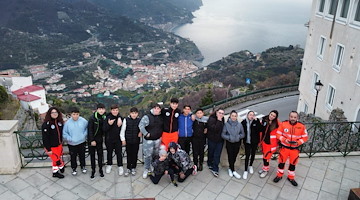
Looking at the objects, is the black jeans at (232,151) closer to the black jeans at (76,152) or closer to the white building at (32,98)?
the black jeans at (76,152)

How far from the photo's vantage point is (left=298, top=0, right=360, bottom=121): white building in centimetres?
1250

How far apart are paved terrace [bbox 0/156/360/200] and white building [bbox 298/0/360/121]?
8016 millimetres

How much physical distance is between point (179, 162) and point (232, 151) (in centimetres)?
107

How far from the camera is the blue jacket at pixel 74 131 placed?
5359 mm

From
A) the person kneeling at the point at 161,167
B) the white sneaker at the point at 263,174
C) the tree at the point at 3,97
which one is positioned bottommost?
the tree at the point at 3,97

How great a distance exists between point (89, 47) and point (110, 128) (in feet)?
362

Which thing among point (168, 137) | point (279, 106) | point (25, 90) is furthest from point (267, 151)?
point (25, 90)

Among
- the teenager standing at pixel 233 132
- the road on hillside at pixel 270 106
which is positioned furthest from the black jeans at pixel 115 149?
the road on hillside at pixel 270 106

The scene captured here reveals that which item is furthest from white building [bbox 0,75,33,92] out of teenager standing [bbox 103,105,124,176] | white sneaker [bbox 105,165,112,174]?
teenager standing [bbox 103,105,124,176]

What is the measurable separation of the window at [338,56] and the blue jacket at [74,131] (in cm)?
1285

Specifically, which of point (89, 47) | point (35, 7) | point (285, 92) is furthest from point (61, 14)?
point (285, 92)

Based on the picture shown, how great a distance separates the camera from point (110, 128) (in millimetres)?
5398

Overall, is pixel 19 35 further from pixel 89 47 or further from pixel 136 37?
pixel 136 37

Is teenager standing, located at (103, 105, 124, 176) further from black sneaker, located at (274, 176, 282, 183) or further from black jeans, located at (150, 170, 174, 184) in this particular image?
black sneaker, located at (274, 176, 282, 183)
